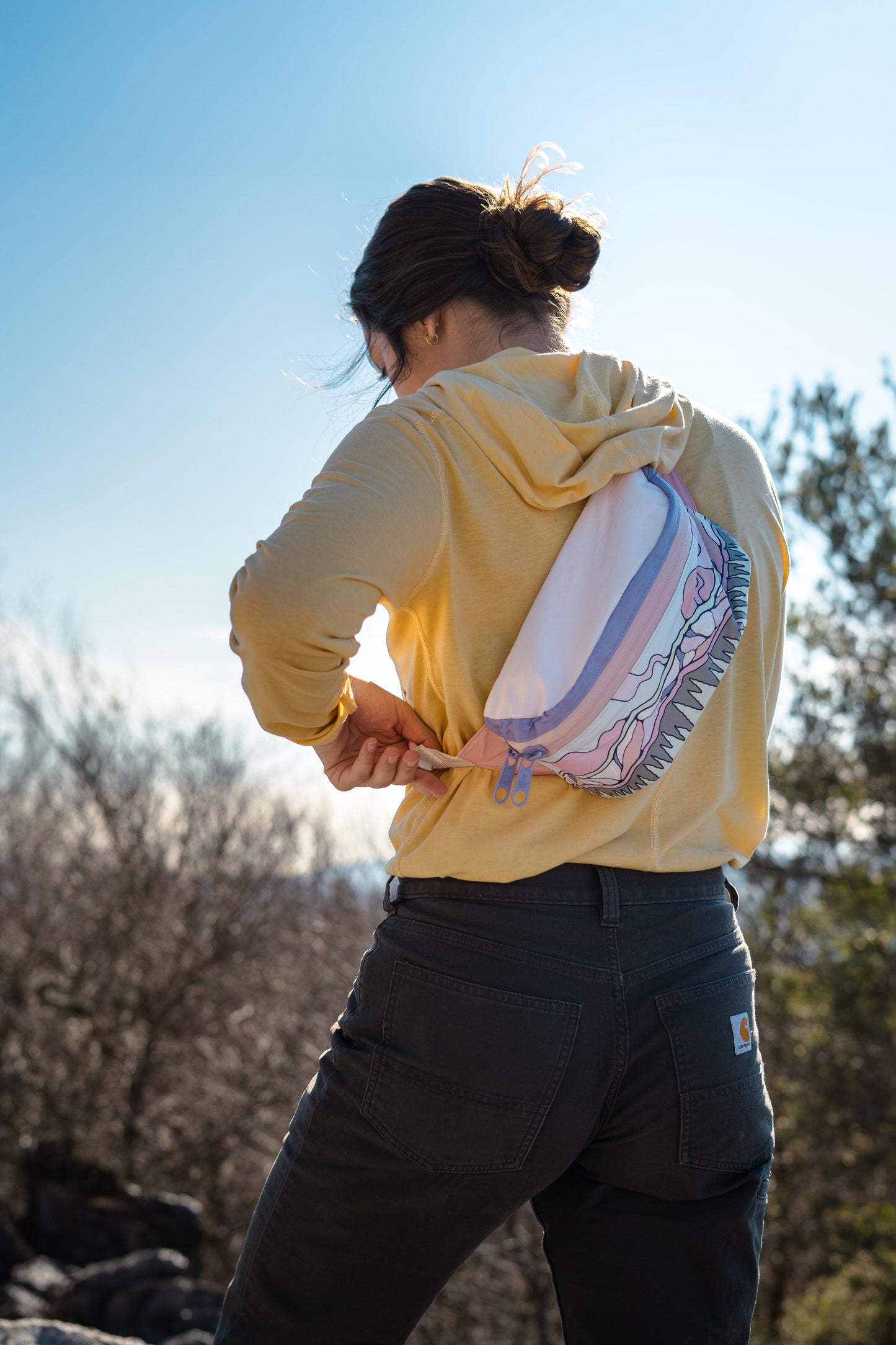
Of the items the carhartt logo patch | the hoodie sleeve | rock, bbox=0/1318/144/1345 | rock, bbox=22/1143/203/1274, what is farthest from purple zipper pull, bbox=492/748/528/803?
rock, bbox=22/1143/203/1274

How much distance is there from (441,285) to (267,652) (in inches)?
23.0

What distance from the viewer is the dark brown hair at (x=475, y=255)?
1295mm

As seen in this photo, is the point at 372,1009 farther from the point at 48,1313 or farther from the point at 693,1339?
the point at 48,1313

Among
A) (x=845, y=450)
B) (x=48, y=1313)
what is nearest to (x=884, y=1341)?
(x=48, y=1313)

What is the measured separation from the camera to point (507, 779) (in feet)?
3.59

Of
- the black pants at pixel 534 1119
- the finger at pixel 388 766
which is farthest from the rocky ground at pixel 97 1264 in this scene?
the finger at pixel 388 766

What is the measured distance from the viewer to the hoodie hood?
1.08 meters

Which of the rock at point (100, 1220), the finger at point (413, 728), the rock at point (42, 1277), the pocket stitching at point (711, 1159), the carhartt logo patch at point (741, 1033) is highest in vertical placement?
the finger at point (413, 728)

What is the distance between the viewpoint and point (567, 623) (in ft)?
3.48

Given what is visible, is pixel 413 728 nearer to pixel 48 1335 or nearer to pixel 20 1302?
pixel 48 1335

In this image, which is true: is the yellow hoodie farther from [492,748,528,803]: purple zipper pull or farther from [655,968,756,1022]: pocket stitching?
[655,968,756,1022]: pocket stitching

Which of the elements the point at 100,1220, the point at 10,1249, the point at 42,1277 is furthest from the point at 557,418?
the point at 100,1220

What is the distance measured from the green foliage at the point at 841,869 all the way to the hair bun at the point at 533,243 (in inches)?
188

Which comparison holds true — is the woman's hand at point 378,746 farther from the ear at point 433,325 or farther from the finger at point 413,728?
the ear at point 433,325
